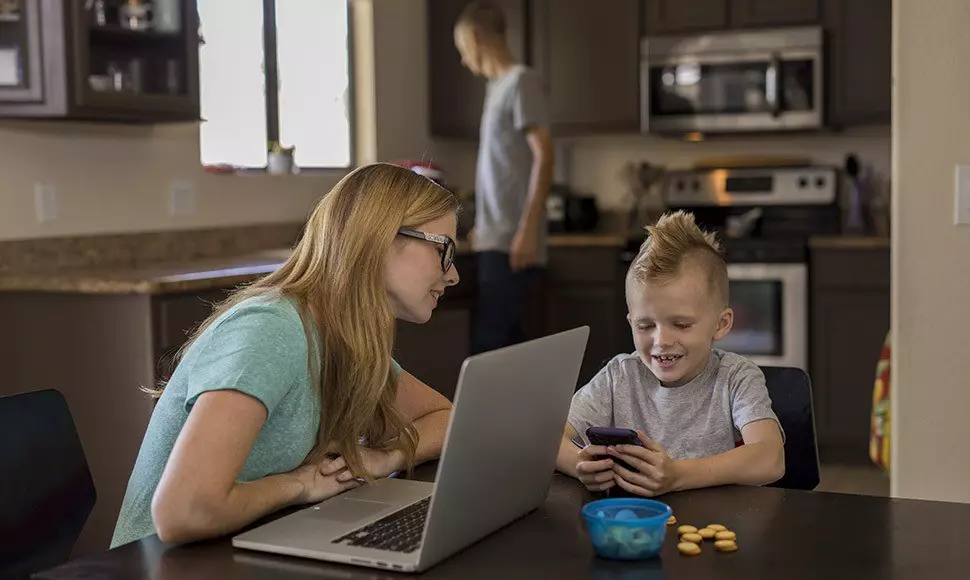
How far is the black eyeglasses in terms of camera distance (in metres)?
1.57

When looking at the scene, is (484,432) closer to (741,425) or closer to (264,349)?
(264,349)

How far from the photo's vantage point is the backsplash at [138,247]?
11.2 feet

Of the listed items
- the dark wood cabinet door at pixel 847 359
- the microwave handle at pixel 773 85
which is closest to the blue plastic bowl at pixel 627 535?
the dark wood cabinet door at pixel 847 359

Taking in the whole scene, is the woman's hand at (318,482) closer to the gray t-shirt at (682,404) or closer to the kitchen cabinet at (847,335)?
the gray t-shirt at (682,404)

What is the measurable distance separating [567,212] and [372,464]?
150 inches

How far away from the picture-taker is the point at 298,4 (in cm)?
486

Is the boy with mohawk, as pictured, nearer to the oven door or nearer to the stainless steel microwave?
the oven door

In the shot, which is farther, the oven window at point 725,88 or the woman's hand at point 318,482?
the oven window at point 725,88

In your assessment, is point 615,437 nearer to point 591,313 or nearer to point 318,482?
point 318,482

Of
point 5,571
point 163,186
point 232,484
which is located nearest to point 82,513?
point 5,571

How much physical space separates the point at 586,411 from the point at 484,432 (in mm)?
709

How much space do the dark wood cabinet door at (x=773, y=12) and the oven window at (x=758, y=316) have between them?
1.10m

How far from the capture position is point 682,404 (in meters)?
1.89

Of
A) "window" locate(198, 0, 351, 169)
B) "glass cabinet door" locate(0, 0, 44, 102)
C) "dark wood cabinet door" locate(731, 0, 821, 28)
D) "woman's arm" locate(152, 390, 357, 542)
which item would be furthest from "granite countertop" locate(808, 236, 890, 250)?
"woman's arm" locate(152, 390, 357, 542)
